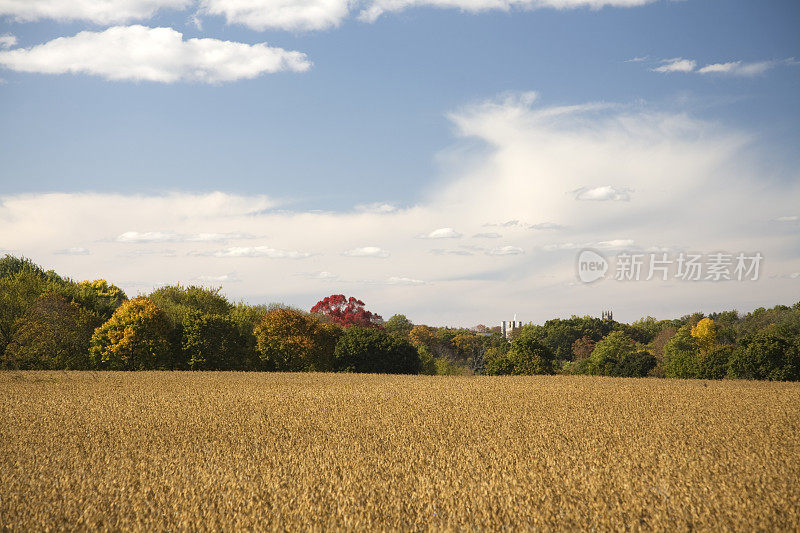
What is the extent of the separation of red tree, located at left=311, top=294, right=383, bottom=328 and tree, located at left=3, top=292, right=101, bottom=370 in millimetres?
23260

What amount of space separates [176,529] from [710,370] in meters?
34.3

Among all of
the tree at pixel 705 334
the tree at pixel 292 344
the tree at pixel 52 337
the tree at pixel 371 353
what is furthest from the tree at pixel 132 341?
the tree at pixel 705 334

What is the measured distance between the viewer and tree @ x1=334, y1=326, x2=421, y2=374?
4009cm

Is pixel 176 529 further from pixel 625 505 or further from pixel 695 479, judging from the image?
pixel 695 479

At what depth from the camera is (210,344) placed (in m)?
40.5

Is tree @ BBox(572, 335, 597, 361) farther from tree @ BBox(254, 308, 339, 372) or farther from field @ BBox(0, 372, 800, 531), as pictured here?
field @ BBox(0, 372, 800, 531)

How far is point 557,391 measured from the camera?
24.4 meters

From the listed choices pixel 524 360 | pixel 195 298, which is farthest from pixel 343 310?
pixel 524 360

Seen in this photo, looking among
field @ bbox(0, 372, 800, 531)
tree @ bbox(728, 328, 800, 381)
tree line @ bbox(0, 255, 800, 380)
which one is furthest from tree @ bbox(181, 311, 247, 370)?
tree @ bbox(728, 328, 800, 381)

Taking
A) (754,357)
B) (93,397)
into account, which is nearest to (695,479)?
(93,397)

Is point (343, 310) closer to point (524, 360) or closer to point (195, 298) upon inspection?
point (195, 298)

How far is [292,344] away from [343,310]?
2044cm

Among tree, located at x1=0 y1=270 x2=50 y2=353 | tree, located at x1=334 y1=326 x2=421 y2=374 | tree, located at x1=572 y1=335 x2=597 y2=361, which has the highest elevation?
tree, located at x1=0 y1=270 x2=50 y2=353

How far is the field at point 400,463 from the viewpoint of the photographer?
8.47 metres
